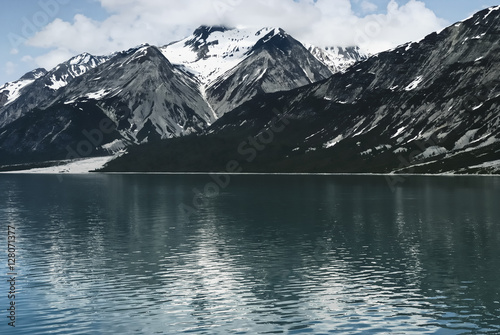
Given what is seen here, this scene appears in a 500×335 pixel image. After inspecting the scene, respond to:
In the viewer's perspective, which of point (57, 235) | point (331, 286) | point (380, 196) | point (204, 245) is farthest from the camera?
point (380, 196)

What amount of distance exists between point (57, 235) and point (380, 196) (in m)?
120

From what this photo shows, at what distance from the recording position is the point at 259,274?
6594 centimetres

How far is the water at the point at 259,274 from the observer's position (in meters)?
46.7

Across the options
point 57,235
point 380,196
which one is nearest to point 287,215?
point 57,235

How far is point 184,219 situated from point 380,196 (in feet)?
289

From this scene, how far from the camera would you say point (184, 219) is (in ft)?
419

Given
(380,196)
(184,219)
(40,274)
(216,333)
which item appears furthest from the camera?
(380,196)

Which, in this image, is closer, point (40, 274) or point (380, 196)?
point (40, 274)

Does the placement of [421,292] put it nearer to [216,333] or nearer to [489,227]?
[216,333]

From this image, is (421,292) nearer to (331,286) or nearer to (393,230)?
(331,286)

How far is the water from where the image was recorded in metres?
46.7

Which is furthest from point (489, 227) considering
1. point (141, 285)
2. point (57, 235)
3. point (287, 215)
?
point (57, 235)

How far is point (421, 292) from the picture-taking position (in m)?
56.1

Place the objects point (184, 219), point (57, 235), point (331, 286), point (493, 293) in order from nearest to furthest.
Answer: point (493, 293), point (331, 286), point (57, 235), point (184, 219)
